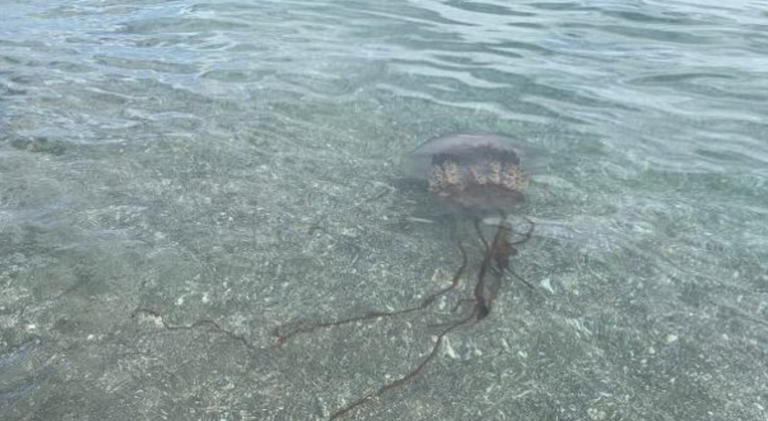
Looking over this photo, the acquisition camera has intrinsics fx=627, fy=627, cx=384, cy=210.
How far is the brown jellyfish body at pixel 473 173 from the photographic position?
6.09 metres

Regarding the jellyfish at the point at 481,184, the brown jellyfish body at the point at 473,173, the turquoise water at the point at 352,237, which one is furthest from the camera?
the brown jellyfish body at the point at 473,173

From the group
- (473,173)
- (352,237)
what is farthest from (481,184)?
(352,237)

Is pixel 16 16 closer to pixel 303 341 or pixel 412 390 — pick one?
pixel 303 341

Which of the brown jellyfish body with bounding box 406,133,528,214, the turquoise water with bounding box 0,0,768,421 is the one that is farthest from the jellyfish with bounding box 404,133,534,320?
the turquoise water with bounding box 0,0,768,421

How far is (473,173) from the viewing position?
6.22 m

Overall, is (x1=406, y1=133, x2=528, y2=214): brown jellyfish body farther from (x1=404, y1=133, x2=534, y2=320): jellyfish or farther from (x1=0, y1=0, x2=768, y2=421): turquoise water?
(x1=0, y1=0, x2=768, y2=421): turquoise water

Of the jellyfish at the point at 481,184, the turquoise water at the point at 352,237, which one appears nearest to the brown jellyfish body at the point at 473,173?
the jellyfish at the point at 481,184

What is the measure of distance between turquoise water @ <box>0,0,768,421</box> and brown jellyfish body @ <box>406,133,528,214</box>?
0.25 m

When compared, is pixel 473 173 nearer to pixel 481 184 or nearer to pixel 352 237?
pixel 481 184

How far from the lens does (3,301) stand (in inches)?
180

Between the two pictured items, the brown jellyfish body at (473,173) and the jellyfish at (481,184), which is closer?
the jellyfish at (481,184)

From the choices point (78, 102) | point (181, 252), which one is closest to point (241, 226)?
point (181, 252)

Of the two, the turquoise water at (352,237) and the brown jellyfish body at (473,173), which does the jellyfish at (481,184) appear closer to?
the brown jellyfish body at (473,173)

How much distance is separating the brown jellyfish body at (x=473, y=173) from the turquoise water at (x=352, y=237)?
9.7 inches
